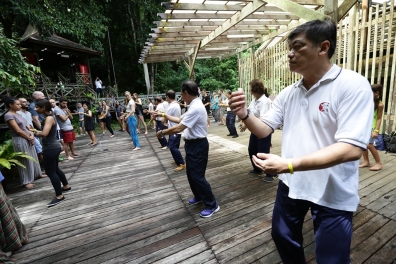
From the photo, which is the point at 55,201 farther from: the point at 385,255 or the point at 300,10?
the point at 300,10

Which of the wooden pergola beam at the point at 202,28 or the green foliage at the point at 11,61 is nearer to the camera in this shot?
the green foliage at the point at 11,61

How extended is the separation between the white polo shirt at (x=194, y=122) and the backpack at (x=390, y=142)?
4.27 m

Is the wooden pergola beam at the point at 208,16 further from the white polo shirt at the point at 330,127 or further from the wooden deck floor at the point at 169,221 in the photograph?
the white polo shirt at the point at 330,127

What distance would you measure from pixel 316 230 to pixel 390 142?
4.58m

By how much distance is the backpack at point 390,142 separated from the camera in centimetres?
437

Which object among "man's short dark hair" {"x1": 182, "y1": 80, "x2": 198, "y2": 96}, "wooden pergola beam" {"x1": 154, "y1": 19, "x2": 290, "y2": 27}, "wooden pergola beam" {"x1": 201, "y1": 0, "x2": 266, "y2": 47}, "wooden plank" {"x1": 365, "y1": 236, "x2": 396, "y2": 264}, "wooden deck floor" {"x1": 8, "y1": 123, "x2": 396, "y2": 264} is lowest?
"wooden deck floor" {"x1": 8, "y1": 123, "x2": 396, "y2": 264}

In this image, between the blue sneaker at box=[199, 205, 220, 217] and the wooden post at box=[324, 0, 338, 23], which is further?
the blue sneaker at box=[199, 205, 220, 217]

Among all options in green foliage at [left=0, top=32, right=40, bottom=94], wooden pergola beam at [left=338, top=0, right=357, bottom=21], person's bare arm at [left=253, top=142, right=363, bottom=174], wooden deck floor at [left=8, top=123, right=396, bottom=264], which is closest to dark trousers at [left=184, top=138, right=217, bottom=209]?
wooden deck floor at [left=8, top=123, right=396, bottom=264]

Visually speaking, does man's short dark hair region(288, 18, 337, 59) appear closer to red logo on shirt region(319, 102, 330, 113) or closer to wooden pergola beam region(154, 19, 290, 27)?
red logo on shirt region(319, 102, 330, 113)

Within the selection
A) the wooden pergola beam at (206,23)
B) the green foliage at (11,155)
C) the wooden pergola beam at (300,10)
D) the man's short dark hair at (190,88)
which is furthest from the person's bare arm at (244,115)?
the green foliage at (11,155)

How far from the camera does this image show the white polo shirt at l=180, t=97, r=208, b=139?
2707mm

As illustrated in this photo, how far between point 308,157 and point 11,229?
3054 millimetres

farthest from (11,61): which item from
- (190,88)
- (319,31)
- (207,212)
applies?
(319,31)

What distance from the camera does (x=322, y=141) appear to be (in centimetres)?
119
